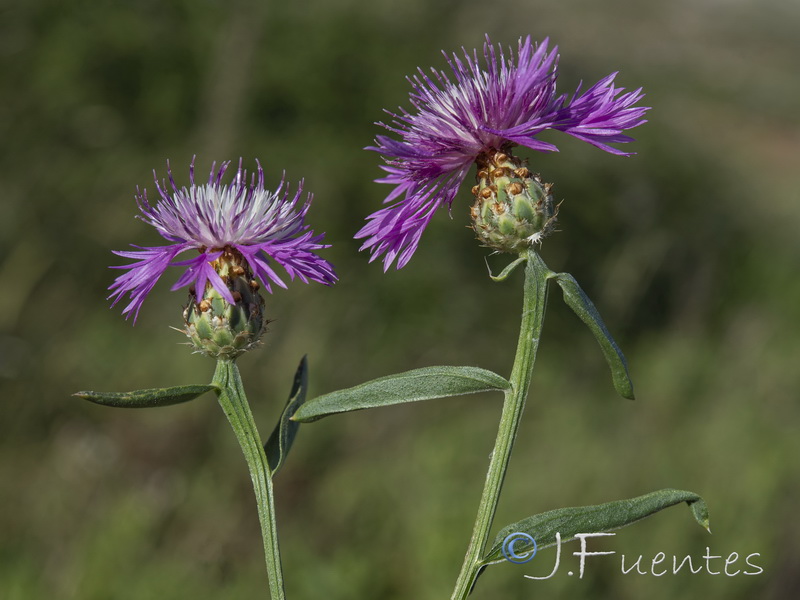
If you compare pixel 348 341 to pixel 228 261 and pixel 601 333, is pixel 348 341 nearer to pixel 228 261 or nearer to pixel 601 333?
pixel 228 261

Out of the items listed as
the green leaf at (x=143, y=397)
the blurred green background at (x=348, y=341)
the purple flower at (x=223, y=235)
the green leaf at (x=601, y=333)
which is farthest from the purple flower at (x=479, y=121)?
the blurred green background at (x=348, y=341)

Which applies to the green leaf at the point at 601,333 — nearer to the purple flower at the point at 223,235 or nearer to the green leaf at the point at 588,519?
the green leaf at the point at 588,519

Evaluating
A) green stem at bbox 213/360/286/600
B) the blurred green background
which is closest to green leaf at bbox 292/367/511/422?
green stem at bbox 213/360/286/600

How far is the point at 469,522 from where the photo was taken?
10.0 ft

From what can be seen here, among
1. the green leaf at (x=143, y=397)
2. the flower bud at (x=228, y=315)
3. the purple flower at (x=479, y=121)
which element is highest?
the purple flower at (x=479, y=121)

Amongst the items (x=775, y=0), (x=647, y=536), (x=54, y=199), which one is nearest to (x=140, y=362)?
(x=54, y=199)

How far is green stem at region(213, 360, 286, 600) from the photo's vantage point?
1100mm

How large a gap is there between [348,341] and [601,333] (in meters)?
3.82

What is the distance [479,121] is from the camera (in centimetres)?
125

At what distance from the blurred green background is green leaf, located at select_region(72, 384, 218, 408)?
1.89 metres

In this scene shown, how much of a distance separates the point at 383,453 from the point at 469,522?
1.16m

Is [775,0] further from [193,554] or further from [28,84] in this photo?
[193,554]

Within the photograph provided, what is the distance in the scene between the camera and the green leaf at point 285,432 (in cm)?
117

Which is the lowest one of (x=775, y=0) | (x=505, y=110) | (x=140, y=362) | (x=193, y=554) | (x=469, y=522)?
(x=193, y=554)
